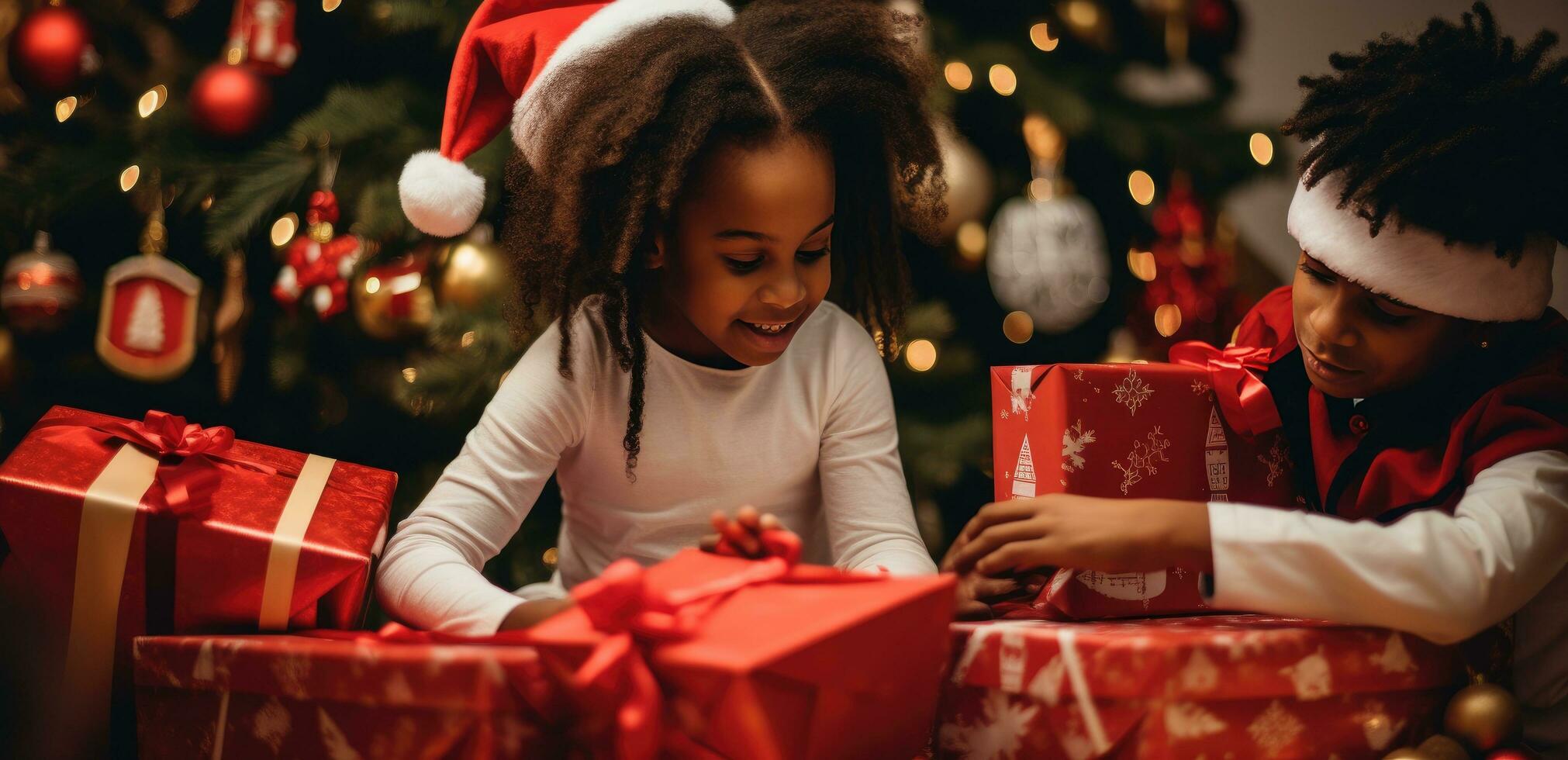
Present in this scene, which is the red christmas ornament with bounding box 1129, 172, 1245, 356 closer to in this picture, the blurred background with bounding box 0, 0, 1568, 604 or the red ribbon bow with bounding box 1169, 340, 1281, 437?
the blurred background with bounding box 0, 0, 1568, 604

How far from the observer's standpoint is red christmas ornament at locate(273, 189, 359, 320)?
1224 millimetres

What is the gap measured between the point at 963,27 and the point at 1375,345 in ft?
2.30

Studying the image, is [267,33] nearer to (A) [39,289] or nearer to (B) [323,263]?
(B) [323,263]

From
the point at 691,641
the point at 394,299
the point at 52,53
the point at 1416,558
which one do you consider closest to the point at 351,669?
the point at 691,641

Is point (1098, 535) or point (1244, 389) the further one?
point (1244, 389)

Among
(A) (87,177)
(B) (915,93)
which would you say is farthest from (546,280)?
(A) (87,177)

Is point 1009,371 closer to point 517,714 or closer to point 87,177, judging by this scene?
point 517,714

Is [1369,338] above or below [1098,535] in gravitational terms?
above

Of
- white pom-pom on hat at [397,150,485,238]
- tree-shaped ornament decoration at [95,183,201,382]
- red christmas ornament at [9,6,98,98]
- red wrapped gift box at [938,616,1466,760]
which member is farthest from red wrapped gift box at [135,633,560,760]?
red christmas ornament at [9,6,98,98]

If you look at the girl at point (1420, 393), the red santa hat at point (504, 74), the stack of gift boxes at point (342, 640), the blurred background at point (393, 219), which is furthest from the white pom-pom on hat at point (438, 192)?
the girl at point (1420, 393)

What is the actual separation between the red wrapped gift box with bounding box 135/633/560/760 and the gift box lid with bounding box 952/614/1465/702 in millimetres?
307

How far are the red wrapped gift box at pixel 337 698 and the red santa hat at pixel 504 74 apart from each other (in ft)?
1.38

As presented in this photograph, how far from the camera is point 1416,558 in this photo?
0.73 metres

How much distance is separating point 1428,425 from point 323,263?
110 cm
